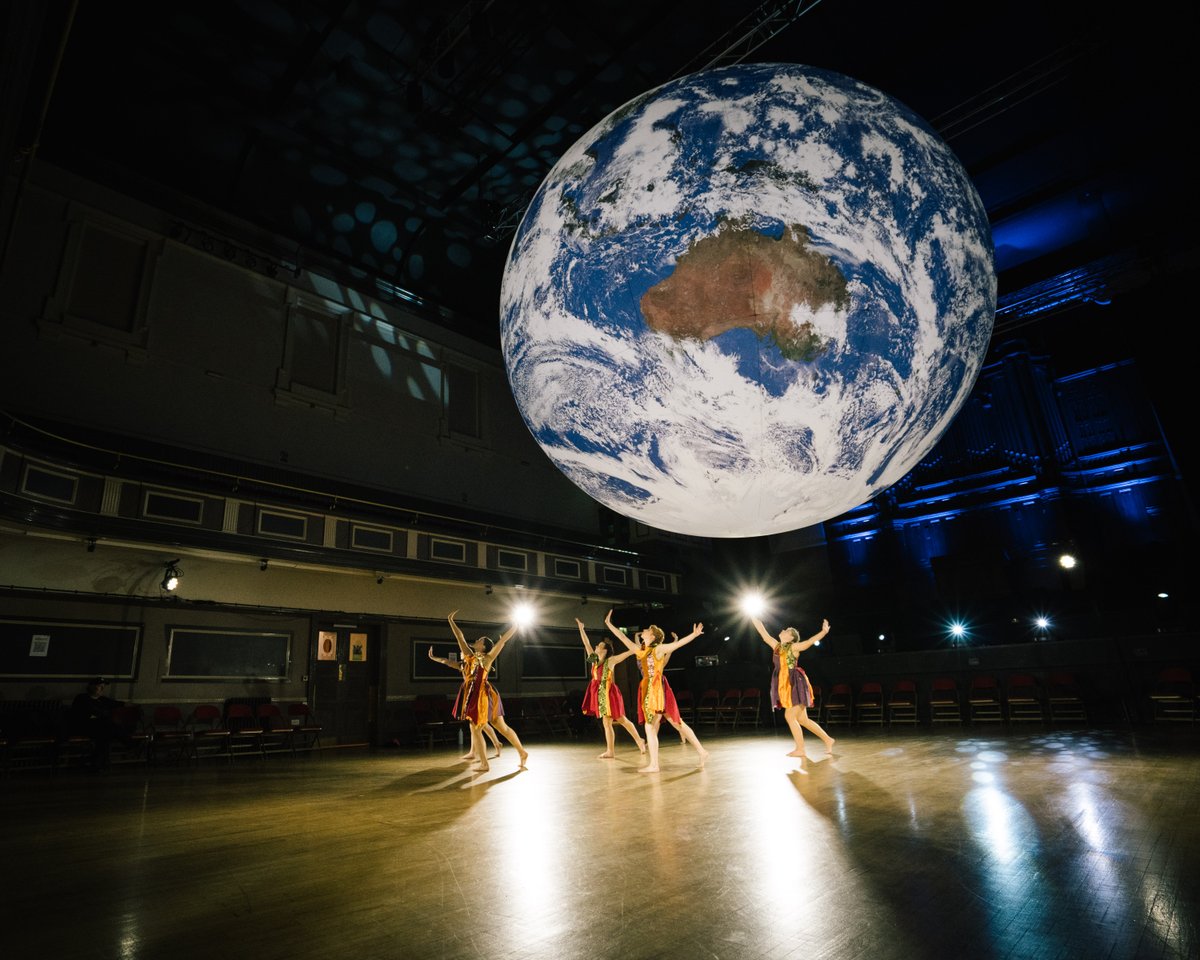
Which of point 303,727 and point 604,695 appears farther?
point 303,727

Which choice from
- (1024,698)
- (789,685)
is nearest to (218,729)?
(789,685)

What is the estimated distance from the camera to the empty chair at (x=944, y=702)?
39.4ft

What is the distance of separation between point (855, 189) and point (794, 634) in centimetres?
693

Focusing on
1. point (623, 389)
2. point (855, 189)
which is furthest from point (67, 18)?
point (855, 189)

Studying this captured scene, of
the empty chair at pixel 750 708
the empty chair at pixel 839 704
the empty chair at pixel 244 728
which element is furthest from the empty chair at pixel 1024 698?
the empty chair at pixel 244 728

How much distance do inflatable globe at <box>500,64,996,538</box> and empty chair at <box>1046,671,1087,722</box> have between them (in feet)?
37.6

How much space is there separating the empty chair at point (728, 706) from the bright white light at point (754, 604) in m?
2.65

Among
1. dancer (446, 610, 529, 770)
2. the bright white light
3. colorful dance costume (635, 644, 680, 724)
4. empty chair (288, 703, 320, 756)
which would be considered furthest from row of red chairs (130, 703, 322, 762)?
the bright white light

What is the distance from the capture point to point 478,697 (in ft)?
26.7

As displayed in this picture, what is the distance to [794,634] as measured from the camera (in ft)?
26.7

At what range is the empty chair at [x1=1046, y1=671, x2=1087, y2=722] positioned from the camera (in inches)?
428

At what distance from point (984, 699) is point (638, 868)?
37.0 ft

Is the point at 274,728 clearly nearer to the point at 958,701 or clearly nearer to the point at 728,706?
the point at 728,706

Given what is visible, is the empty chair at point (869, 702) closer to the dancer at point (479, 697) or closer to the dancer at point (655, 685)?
the dancer at point (655, 685)
